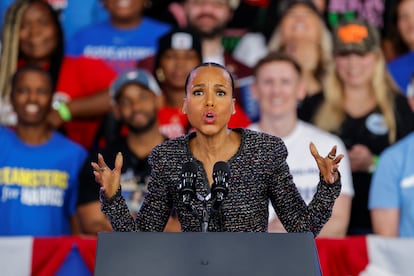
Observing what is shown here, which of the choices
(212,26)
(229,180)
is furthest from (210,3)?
(229,180)

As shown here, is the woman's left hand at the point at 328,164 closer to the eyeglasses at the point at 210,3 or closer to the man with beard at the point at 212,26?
the man with beard at the point at 212,26

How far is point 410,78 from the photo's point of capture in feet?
23.7

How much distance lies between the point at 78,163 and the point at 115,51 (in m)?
1.06

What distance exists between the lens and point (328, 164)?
344 centimetres

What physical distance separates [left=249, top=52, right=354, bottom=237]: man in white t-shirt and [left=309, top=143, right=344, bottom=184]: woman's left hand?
2947 millimetres

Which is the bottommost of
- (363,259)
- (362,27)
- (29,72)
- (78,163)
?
(363,259)

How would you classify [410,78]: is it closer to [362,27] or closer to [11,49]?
[362,27]

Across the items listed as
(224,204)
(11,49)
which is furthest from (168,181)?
(11,49)

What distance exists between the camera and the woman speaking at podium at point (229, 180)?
358 centimetres

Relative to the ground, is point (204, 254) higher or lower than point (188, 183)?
lower

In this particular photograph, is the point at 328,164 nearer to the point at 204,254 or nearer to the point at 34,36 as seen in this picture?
the point at 204,254

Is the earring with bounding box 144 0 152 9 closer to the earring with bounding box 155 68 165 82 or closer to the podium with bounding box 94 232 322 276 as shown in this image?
the earring with bounding box 155 68 165 82

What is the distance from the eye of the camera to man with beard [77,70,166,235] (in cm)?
647

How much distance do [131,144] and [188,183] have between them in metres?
3.37
